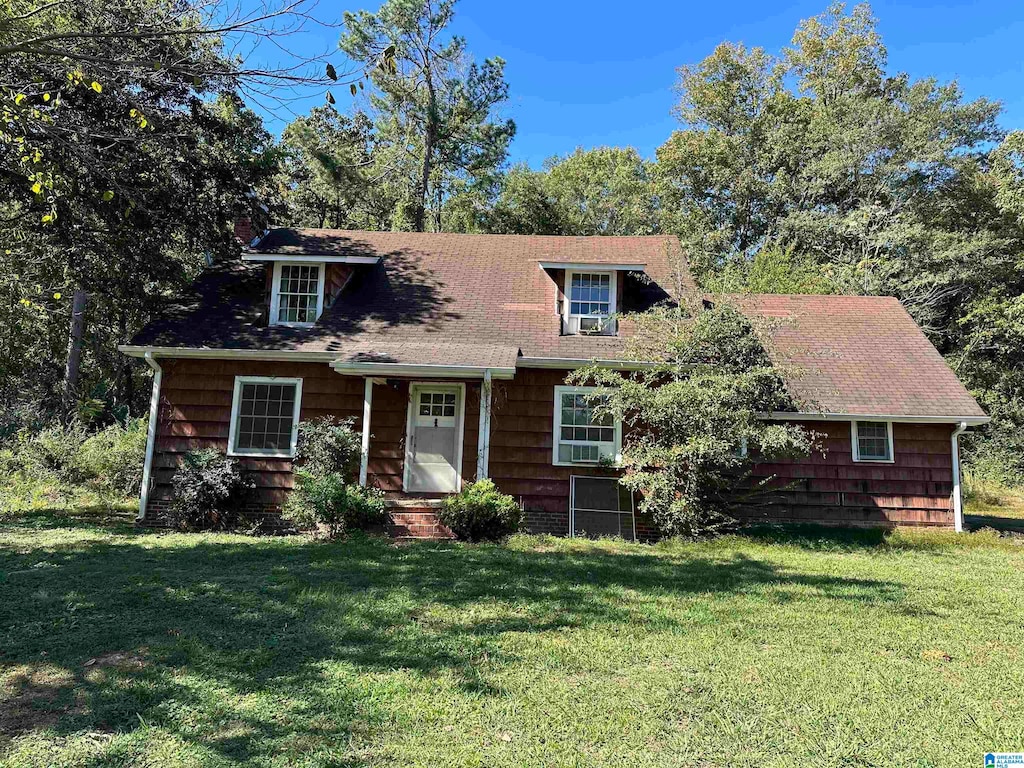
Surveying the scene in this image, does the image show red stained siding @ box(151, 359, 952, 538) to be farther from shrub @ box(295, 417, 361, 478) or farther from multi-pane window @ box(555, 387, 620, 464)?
shrub @ box(295, 417, 361, 478)

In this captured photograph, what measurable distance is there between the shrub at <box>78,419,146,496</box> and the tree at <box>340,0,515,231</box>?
15334 millimetres

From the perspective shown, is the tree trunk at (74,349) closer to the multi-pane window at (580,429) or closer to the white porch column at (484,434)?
the white porch column at (484,434)

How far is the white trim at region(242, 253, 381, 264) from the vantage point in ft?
39.5

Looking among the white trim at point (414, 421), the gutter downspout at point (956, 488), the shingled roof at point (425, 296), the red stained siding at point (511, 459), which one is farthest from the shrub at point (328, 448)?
the gutter downspout at point (956, 488)

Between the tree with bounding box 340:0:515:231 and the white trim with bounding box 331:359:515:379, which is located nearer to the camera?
the white trim with bounding box 331:359:515:379

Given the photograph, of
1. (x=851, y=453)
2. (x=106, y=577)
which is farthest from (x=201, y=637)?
(x=851, y=453)

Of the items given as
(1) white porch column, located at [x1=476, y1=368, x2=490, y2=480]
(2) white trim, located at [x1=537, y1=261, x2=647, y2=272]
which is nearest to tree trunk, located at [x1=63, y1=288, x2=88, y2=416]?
(1) white porch column, located at [x1=476, y1=368, x2=490, y2=480]

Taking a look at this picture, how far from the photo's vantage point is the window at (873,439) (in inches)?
468

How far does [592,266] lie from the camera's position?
11.9 metres

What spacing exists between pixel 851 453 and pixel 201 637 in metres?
11.2

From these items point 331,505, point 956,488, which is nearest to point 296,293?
point 331,505

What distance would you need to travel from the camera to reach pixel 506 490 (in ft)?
36.0

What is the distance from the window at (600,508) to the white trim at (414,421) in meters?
2.01

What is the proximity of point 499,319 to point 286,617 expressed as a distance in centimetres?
788
